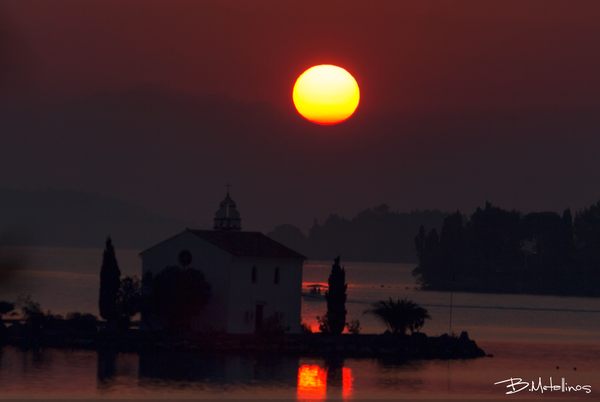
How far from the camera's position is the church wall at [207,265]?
4434cm

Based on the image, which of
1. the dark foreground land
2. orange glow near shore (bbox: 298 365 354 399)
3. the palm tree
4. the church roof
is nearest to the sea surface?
orange glow near shore (bbox: 298 365 354 399)

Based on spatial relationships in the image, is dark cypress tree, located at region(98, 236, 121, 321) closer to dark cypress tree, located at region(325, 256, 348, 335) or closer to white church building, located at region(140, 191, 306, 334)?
white church building, located at region(140, 191, 306, 334)

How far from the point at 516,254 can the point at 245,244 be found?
154 meters

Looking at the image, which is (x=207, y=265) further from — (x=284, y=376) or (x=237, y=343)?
(x=284, y=376)

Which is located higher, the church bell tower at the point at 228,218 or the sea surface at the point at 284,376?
the church bell tower at the point at 228,218

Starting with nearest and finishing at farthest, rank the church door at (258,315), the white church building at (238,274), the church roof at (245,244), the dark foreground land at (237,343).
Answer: the dark foreground land at (237,343)
the white church building at (238,274)
the church roof at (245,244)
the church door at (258,315)

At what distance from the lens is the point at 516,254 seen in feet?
625

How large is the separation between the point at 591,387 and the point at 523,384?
3.11 metres

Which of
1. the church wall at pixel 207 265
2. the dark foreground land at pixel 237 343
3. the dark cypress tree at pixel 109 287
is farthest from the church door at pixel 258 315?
the dark cypress tree at pixel 109 287

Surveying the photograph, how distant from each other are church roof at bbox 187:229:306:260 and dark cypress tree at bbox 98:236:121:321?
4.94 meters

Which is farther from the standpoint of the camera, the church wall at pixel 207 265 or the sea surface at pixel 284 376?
the church wall at pixel 207 265

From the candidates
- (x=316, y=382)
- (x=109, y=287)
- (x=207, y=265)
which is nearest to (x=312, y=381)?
(x=316, y=382)

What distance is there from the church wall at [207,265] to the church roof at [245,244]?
454mm

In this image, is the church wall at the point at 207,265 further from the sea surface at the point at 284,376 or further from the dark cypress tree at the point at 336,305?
the dark cypress tree at the point at 336,305
